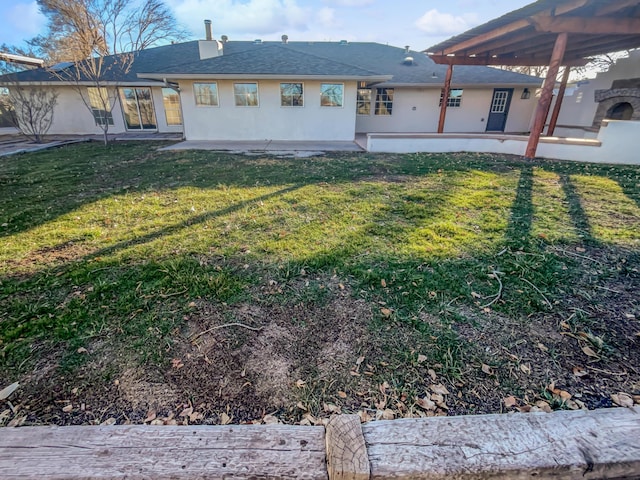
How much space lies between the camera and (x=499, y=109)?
15.5 m

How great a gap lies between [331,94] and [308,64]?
4.56 ft

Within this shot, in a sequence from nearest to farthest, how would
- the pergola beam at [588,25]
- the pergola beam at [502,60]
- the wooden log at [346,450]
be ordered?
1. the wooden log at [346,450]
2. the pergola beam at [588,25]
3. the pergola beam at [502,60]

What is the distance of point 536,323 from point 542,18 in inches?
313

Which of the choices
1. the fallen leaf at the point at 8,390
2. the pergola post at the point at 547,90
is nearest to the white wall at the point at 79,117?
the pergola post at the point at 547,90

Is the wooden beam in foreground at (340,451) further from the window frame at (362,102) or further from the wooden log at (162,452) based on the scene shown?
the window frame at (362,102)

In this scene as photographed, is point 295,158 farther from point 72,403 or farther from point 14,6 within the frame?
point 14,6

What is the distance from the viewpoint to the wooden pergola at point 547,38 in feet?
22.9

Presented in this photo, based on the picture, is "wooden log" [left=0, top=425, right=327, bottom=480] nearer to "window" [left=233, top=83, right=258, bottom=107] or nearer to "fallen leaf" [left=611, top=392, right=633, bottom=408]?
"fallen leaf" [left=611, top=392, right=633, bottom=408]

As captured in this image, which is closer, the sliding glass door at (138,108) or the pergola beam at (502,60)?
the pergola beam at (502,60)

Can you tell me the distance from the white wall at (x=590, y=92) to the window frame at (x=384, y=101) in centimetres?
837

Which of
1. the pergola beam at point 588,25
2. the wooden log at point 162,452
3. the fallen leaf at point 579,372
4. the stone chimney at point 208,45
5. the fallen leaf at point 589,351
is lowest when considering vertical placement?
the fallen leaf at point 579,372

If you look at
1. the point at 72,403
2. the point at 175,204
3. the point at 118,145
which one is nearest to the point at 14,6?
the point at 118,145

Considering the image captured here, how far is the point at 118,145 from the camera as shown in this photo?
1162cm

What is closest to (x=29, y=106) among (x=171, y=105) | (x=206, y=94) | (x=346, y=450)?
(x=171, y=105)
